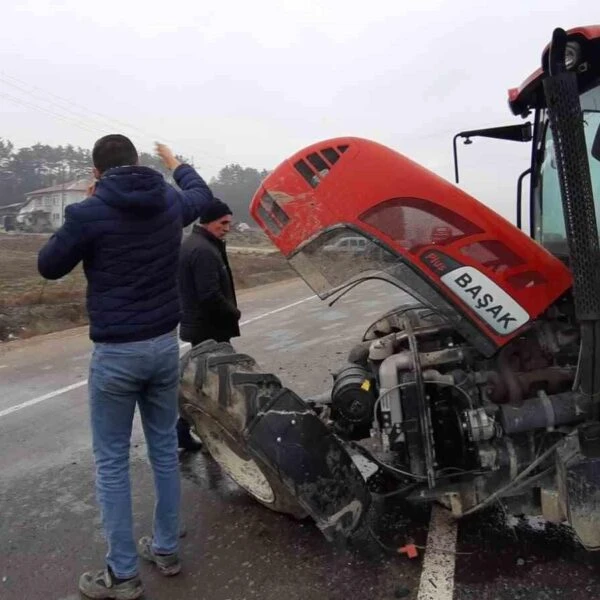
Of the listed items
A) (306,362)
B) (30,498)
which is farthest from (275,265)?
(30,498)

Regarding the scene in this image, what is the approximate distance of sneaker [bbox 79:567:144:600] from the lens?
3047mm

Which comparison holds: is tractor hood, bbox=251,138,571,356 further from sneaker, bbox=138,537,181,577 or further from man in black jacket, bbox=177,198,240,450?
sneaker, bbox=138,537,181,577

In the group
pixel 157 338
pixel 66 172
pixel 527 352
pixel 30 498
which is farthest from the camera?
pixel 66 172

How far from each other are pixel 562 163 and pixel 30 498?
3.88m

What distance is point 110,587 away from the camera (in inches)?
120

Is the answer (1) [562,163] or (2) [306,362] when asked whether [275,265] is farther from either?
(1) [562,163]

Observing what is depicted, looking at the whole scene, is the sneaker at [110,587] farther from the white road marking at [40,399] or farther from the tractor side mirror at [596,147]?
the white road marking at [40,399]

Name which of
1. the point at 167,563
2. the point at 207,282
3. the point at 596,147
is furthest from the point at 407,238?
the point at 167,563

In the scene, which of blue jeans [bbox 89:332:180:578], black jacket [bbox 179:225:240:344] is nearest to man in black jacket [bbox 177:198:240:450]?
black jacket [bbox 179:225:240:344]

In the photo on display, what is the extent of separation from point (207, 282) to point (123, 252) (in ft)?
5.19

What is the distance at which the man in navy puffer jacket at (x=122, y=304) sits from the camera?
2.85 m

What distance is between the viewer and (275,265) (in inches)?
1296

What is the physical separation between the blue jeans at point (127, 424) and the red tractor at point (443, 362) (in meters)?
0.31

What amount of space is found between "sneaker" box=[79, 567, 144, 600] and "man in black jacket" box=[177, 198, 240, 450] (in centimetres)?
188
